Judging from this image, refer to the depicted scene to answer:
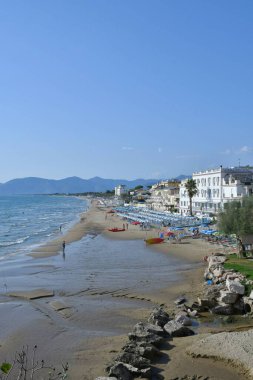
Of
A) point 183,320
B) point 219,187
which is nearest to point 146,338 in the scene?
point 183,320

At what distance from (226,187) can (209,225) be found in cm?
836

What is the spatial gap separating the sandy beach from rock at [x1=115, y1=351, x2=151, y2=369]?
1.51 ft

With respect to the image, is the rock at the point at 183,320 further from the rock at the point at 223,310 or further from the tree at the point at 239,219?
the tree at the point at 239,219

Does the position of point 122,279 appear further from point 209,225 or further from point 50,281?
point 209,225

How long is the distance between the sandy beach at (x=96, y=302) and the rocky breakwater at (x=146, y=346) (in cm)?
40

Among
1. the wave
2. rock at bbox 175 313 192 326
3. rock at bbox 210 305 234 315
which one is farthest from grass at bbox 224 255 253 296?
the wave

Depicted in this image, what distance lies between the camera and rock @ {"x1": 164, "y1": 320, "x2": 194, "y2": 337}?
1661 centimetres

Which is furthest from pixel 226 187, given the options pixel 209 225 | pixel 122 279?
pixel 122 279

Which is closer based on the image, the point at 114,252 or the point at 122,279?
the point at 122,279

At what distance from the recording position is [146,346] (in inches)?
575

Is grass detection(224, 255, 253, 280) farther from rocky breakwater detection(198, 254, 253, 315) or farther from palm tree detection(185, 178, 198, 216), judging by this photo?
palm tree detection(185, 178, 198, 216)

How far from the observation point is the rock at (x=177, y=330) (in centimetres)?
1661

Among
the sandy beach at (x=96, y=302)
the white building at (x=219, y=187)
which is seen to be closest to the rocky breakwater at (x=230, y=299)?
the sandy beach at (x=96, y=302)

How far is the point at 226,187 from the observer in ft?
202
